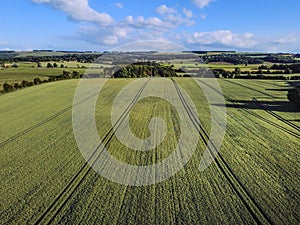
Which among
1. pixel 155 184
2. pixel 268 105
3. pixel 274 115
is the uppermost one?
pixel 155 184

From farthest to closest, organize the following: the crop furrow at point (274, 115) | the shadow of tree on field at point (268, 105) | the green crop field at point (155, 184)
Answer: the shadow of tree on field at point (268, 105) → the crop furrow at point (274, 115) → the green crop field at point (155, 184)

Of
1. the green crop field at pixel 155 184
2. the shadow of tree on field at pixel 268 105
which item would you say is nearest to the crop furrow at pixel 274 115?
the shadow of tree on field at pixel 268 105

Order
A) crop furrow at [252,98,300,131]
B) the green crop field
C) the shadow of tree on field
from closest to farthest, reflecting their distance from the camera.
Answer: the green crop field → crop furrow at [252,98,300,131] → the shadow of tree on field

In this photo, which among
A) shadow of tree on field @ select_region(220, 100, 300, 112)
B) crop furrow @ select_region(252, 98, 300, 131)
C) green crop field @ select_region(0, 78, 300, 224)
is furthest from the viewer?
shadow of tree on field @ select_region(220, 100, 300, 112)

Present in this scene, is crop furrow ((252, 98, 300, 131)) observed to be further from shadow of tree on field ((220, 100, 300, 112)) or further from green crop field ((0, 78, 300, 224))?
green crop field ((0, 78, 300, 224))

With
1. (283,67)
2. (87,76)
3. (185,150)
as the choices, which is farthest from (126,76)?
(185,150)

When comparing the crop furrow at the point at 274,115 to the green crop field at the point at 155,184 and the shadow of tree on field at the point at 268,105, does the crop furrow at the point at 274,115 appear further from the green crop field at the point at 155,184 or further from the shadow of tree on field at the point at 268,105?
the green crop field at the point at 155,184

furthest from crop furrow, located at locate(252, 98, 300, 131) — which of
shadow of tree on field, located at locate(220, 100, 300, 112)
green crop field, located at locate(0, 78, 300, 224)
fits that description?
green crop field, located at locate(0, 78, 300, 224)

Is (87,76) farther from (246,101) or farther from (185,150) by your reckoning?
(185,150)

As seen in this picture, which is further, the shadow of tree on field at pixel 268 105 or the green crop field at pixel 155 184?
the shadow of tree on field at pixel 268 105

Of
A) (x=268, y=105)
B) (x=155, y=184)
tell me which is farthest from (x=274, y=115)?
(x=155, y=184)

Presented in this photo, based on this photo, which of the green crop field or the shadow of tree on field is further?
the shadow of tree on field

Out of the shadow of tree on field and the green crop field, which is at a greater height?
the green crop field

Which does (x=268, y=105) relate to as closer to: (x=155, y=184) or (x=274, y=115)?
(x=274, y=115)
